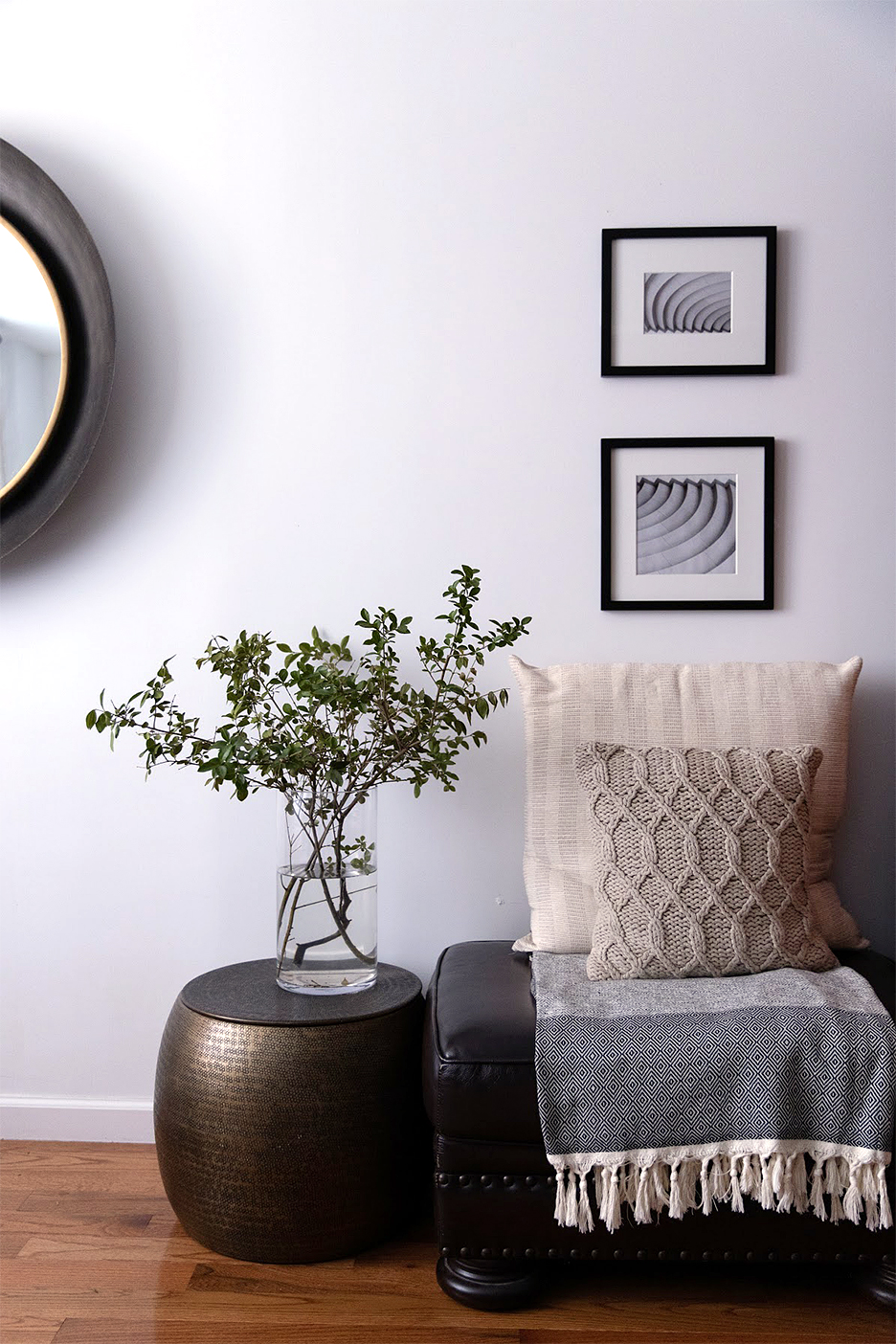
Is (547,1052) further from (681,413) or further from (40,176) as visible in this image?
(40,176)

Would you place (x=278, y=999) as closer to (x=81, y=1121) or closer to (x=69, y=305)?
(x=81, y=1121)

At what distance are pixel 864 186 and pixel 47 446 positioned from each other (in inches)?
66.7

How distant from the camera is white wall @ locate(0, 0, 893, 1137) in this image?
2146mm

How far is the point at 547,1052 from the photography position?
1.57 metres

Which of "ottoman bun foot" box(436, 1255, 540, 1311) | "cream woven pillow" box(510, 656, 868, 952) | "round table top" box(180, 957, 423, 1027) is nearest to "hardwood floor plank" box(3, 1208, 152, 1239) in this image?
"round table top" box(180, 957, 423, 1027)

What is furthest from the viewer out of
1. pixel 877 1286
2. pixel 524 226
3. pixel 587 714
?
pixel 524 226

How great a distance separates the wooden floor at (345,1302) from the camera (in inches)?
62.8

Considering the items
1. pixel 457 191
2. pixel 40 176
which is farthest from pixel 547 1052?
pixel 40 176

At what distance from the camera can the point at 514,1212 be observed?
1599 mm

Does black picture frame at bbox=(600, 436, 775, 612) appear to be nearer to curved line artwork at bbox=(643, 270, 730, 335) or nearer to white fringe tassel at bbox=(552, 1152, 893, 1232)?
curved line artwork at bbox=(643, 270, 730, 335)

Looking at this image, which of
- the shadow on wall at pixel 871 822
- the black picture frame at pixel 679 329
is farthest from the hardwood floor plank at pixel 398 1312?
the black picture frame at pixel 679 329

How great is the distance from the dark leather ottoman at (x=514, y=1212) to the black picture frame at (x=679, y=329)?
127cm

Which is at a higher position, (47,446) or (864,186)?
(864,186)

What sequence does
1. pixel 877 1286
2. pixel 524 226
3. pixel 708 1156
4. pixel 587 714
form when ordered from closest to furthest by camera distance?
pixel 708 1156, pixel 877 1286, pixel 587 714, pixel 524 226
